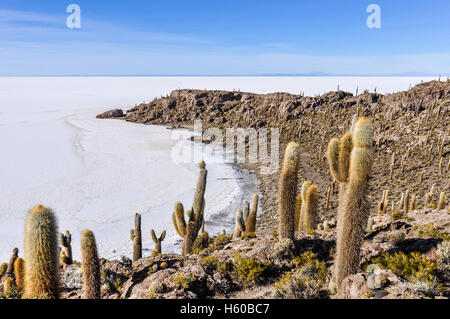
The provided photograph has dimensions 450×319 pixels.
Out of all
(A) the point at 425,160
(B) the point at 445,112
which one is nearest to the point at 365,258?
(A) the point at 425,160

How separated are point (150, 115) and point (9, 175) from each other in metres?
37.3

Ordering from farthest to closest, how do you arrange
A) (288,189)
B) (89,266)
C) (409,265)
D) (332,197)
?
(332,197) → (288,189) → (89,266) → (409,265)

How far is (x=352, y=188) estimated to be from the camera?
19.1 ft

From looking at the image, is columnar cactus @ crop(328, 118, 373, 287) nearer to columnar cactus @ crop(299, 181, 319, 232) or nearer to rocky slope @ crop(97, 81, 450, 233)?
columnar cactus @ crop(299, 181, 319, 232)

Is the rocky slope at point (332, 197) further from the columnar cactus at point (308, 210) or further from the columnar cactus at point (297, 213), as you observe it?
the columnar cactus at point (297, 213)

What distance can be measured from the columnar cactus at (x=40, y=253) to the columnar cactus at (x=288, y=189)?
519 cm

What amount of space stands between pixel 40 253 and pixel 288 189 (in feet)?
18.2

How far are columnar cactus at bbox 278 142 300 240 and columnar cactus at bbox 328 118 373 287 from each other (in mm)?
1387

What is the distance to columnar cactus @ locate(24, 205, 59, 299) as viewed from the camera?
552cm

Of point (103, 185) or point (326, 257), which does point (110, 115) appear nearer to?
point (103, 185)

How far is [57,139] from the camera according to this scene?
4303 centimetres

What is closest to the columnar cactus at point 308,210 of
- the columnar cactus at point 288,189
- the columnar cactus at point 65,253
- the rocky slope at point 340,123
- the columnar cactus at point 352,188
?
the columnar cactus at point 288,189

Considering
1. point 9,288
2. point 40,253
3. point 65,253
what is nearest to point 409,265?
point 40,253
